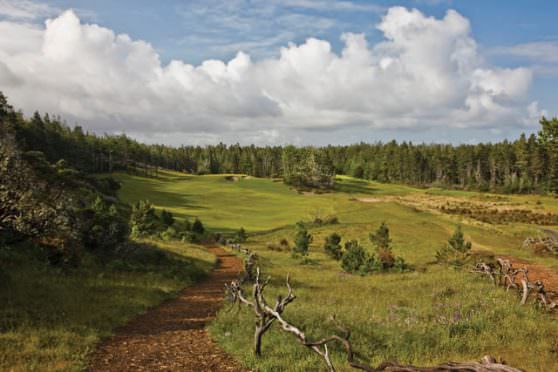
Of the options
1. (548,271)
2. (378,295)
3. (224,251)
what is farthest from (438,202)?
(378,295)

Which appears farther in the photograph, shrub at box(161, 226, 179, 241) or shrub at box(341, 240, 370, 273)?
shrub at box(161, 226, 179, 241)

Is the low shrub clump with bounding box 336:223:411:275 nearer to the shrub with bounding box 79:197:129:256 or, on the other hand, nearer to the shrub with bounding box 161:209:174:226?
the shrub with bounding box 79:197:129:256

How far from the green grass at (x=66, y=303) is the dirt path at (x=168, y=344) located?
56cm

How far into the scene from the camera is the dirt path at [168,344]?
974 centimetres

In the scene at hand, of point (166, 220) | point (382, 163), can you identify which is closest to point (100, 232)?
point (166, 220)

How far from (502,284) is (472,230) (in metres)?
35.4

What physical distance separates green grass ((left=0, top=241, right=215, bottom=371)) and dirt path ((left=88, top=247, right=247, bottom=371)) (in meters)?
0.56

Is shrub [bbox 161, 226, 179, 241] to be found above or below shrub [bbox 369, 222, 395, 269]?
below

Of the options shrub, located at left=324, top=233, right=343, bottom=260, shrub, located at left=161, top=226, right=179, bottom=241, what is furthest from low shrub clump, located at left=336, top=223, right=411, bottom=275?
shrub, located at left=161, top=226, right=179, bottom=241

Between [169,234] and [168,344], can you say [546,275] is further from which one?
[169,234]

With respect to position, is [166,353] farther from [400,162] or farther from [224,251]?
[400,162]

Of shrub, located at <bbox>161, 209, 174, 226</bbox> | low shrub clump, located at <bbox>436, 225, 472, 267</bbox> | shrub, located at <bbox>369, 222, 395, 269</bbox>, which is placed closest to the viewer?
low shrub clump, located at <bbox>436, 225, 472, 267</bbox>

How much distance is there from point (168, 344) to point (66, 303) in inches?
205

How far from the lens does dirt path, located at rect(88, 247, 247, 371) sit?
9.74m
